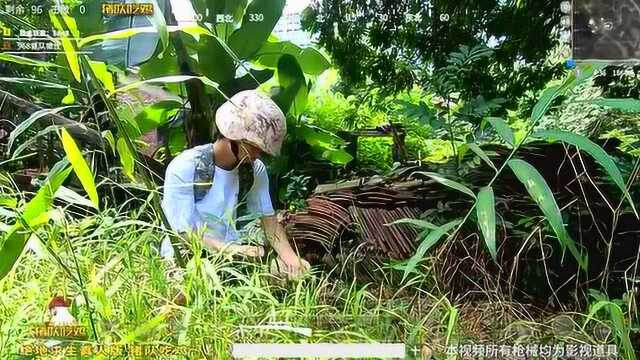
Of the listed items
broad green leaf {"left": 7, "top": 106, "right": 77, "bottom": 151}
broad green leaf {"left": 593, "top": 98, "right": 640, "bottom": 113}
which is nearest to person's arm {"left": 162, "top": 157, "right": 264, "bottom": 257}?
→ broad green leaf {"left": 7, "top": 106, "right": 77, "bottom": 151}

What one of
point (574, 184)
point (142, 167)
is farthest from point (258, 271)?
point (574, 184)

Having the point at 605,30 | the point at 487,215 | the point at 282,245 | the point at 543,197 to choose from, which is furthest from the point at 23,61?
the point at 605,30

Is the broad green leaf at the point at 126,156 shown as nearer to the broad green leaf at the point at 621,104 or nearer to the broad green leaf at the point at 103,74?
the broad green leaf at the point at 103,74

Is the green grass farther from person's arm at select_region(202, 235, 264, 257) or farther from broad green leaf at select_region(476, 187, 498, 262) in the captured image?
broad green leaf at select_region(476, 187, 498, 262)

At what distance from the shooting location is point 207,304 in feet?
6.06

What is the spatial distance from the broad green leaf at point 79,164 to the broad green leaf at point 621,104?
122 centimetres

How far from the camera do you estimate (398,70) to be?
1.82 meters

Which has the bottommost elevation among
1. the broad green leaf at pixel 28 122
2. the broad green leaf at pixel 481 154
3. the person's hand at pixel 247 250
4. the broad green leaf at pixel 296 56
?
the person's hand at pixel 247 250

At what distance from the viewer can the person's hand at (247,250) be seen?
1875 mm

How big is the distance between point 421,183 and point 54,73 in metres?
0.94

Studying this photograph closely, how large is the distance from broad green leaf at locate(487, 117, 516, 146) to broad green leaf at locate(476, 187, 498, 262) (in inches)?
5.1

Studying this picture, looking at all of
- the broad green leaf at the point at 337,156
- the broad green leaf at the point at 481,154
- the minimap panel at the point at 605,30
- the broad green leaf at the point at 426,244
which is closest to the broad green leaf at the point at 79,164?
the broad green leaf at the point at 337,156

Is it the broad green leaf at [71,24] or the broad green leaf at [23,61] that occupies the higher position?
the broad green leaf at [71,24]

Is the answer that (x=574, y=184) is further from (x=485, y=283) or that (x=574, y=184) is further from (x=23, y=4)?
(x=23, y=4)
